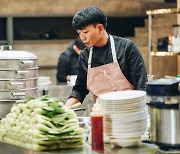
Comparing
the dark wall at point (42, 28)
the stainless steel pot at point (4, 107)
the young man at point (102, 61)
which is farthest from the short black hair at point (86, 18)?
the dark wall at point (42, 28)

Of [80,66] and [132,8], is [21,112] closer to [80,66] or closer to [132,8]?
[80,66]

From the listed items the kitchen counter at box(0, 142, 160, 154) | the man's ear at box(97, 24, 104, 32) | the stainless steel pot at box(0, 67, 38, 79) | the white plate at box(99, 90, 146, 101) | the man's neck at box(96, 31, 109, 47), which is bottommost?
the kitchen counter at box(0, 142, 160, 154)

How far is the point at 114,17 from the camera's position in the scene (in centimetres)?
1102

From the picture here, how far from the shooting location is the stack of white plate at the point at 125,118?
8.80 feet

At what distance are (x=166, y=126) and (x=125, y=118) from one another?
0.79 ft

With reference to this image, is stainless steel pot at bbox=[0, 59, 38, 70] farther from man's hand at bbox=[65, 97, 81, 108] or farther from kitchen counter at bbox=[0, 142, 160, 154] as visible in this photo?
kitchen counter at bbox=[0, 142, 160, 154]

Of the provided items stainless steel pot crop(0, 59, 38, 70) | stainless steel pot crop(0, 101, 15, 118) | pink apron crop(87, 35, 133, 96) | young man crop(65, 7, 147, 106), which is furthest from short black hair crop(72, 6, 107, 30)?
stainless steel pot crop(0, 101, 15, 118)

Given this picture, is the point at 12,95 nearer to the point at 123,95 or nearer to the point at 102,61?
the point at 102,61

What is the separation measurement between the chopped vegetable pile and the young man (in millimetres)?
1098

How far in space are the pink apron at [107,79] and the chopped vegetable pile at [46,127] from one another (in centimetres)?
129

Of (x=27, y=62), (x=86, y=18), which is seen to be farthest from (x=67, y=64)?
(x=27, y=62)

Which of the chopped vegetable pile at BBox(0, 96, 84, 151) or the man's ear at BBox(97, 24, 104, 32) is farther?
the man's ear at BBox(97, 24, 104, 32)

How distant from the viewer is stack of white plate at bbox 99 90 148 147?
2.68 meters

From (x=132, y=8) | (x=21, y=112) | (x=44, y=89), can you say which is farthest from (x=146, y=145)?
(x=132, y=8)
